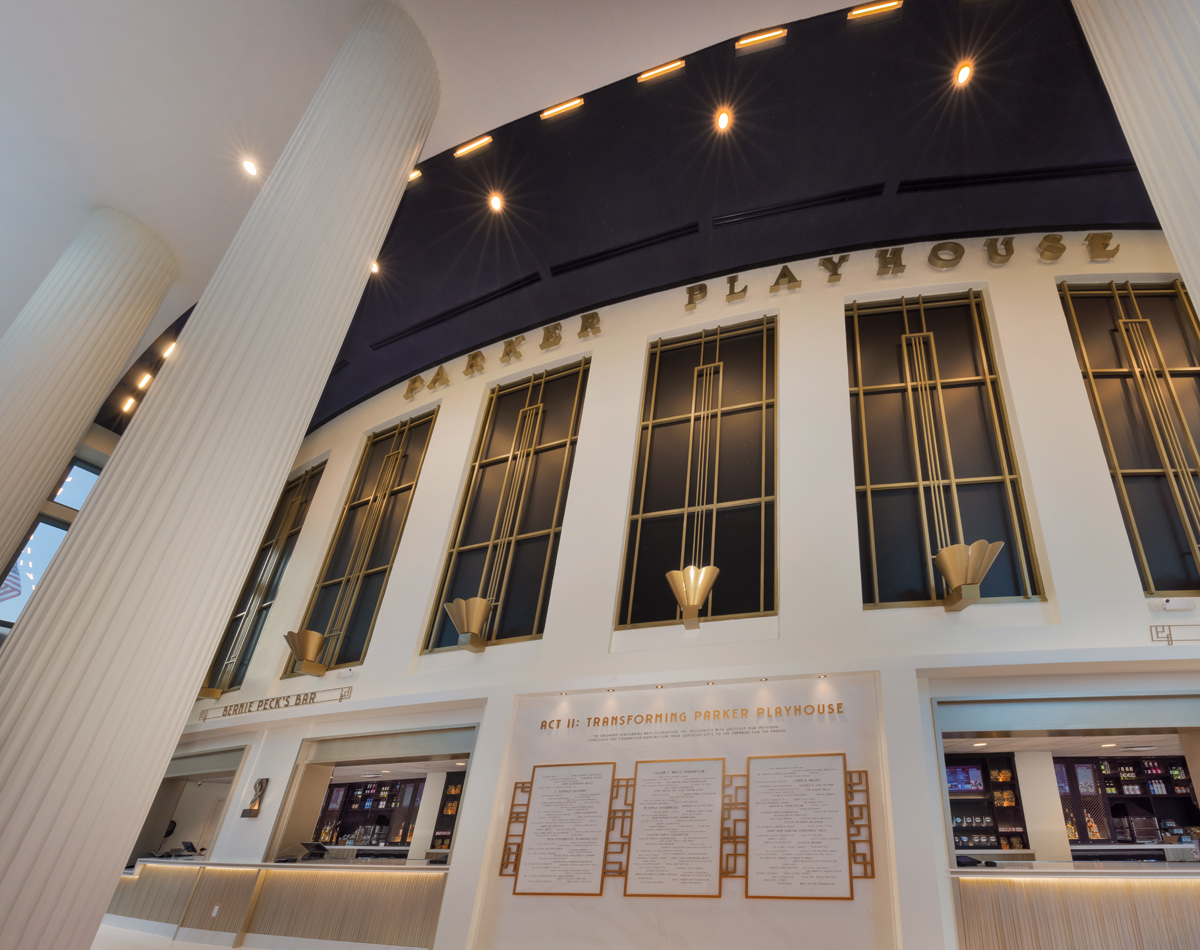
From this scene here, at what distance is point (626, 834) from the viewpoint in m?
5.90

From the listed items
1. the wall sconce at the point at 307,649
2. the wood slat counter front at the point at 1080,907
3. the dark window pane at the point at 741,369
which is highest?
the dark window pane at the point at 741,369

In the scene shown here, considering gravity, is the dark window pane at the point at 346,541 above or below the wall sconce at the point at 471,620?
above

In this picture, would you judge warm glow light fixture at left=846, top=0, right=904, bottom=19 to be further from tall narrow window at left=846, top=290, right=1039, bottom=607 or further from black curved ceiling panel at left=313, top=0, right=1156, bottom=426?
tall narrow window at left=846, top=290, right=1039, bottom=607

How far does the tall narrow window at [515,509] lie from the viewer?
793cm

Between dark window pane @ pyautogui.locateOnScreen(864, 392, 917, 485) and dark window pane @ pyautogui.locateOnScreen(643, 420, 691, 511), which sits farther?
dark window pane @ pyautogui.locateOnScreen(643, 420, 691, 511)

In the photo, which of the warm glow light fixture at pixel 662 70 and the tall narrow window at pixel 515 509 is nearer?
the warm glow light fixture at pixel 662 70

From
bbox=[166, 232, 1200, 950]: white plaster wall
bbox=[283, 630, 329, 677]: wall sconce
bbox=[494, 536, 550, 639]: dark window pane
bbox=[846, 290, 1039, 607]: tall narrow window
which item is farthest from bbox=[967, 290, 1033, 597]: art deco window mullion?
Answer: bbox=[283, 630, 329, 677]: wall sconce

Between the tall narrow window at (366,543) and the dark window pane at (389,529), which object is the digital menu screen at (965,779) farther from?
the dark window pane at (389,529)

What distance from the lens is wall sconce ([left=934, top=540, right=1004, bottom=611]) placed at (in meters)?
5.68

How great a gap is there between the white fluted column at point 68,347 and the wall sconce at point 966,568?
7830 mm

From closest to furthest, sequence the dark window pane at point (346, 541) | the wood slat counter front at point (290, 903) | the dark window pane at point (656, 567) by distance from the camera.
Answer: the wood slat counter front at point (290, 903) < the dark window pane at point (656, 567) < the dark window pane at point (346, 541)

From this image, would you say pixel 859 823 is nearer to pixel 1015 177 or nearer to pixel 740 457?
pixel 740 457

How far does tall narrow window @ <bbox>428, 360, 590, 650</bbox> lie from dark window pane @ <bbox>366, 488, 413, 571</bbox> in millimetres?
1136

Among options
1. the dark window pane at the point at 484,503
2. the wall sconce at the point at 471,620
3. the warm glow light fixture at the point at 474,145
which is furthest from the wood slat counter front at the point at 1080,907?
the warm glow light fixture at the point at 474,145
